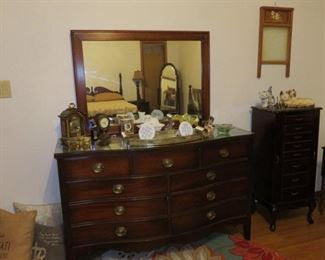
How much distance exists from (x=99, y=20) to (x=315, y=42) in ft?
6.59

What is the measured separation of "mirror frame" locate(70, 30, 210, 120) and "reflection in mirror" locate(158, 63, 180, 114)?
9.1 inches

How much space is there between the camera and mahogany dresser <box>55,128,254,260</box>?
1864mm

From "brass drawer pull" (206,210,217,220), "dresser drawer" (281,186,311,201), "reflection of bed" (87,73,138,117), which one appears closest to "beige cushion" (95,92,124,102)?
"reflection of bed" (87,73,138,117)

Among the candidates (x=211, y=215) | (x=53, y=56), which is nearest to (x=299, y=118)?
(x=211, y=215)

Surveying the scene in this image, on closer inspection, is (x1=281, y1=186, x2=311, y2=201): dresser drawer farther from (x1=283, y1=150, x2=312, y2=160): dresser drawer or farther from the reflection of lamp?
the reflection of lamp

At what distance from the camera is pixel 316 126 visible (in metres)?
2.48

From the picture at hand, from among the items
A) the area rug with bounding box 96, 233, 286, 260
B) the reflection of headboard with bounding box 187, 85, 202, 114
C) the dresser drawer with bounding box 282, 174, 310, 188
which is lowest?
the area rug with bounding box 96, 233, 286, 260

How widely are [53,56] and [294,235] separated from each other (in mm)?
2354

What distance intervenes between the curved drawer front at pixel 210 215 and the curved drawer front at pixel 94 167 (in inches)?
20.8

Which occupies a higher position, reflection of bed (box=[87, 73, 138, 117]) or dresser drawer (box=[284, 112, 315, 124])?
reflection of bed (box=[87, 73, 138, 117])

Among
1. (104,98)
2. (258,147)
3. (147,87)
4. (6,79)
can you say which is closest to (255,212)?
(258,147)

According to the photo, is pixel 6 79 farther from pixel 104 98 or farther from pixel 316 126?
pixel 316 126

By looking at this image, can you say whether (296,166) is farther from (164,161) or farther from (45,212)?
(45,212)

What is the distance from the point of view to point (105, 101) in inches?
88.4
